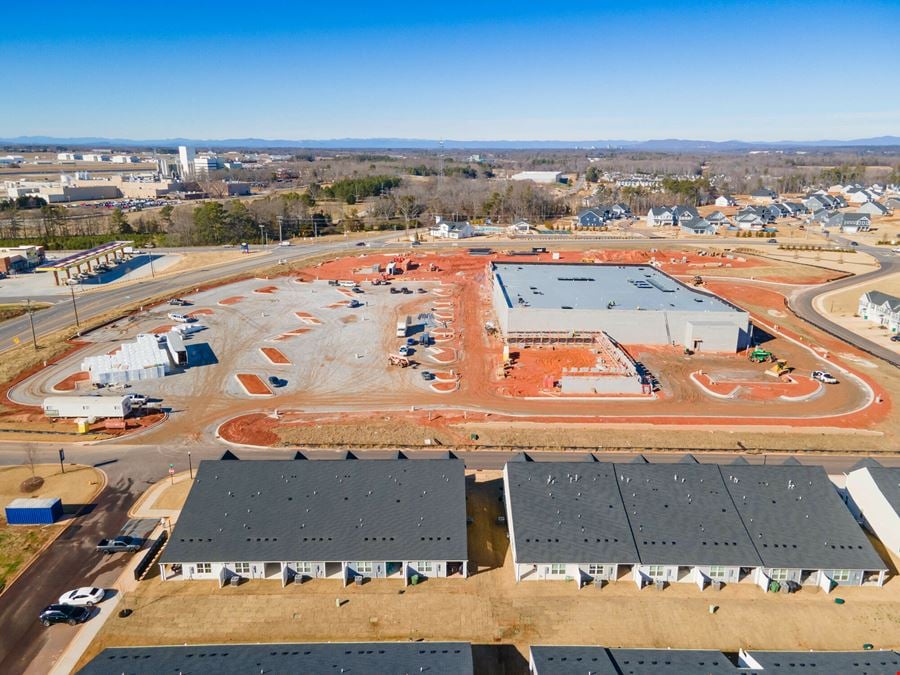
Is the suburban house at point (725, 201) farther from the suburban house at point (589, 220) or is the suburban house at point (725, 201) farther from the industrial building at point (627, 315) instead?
the industrial building at point (627, 315)

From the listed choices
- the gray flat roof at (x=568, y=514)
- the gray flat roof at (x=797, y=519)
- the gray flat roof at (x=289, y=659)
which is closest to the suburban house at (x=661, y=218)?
the gray flat roof at (x=797, y=519)

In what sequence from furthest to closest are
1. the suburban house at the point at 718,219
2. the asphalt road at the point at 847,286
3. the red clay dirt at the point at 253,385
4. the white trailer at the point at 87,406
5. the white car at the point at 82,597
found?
the suburban house at the point at 718,219 < the asphalt road at the point at 847,286 < the red clay dirt at the point at 253,385 < the white trailer at the point at 87,406 < the white car at the point at 82,597

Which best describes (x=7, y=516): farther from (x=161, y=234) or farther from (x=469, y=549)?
(x=161, y=234)

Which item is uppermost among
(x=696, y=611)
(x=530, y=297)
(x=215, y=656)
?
(x=530, y=297)

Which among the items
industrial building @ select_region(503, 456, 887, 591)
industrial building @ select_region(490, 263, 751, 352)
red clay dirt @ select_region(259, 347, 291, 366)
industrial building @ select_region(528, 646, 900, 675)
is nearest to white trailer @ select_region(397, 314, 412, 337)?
industrial building @ select_region(490, 263, 751, 352)

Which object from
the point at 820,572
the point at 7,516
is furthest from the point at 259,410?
the point at 820,572
